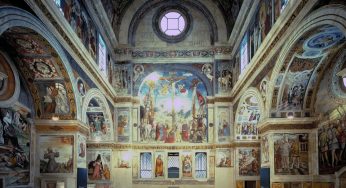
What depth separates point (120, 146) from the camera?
30.3 metres

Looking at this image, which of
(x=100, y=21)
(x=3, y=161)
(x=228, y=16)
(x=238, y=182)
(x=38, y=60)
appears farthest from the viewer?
(x=228, y=16)

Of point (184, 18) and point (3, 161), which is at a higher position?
point (184, 18)

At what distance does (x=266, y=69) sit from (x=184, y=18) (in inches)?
511

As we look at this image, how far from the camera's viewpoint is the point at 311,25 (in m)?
15.2

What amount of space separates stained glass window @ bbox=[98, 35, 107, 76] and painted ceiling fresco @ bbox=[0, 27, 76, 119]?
6067 millimetres

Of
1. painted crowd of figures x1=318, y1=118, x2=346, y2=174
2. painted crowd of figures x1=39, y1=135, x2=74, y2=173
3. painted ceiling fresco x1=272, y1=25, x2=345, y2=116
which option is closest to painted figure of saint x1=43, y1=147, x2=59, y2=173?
painted crowd of figures x1=39, y1=135, x2=74, y2=173

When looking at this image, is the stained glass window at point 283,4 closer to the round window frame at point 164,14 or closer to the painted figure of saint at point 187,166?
the round window frame at point 164,14

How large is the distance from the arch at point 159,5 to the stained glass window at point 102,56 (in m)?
4.44

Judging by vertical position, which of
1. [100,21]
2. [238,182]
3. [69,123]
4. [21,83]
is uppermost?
[100,21]

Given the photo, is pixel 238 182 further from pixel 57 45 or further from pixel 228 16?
pixel 57 45

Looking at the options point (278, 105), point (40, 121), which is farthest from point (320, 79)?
point (40, 121)

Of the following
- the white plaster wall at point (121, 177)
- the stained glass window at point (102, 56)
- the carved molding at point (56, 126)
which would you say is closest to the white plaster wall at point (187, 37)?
the stained glass window at point (102, 56)

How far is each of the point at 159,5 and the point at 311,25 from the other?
729 inches

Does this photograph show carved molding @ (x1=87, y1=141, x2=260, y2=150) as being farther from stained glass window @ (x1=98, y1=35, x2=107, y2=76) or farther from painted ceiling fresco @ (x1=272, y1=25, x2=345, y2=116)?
painted ceiling fresco @ (x1=272, y1=25, x2=345, y2=116)
